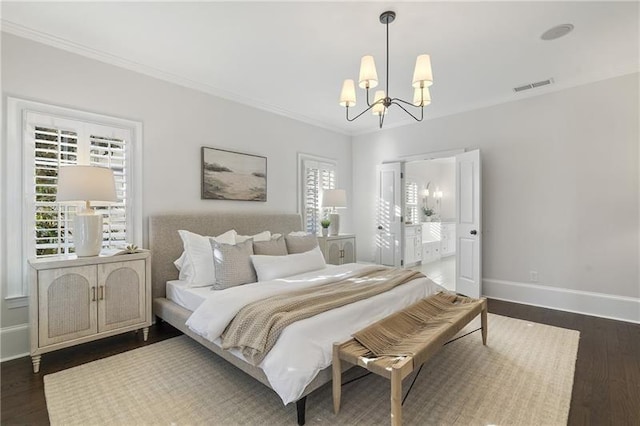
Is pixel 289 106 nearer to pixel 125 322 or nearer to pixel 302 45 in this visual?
pixel 302 45

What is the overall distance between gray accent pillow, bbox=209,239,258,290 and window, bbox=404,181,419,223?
18.8ft

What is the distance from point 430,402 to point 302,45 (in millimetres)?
3146

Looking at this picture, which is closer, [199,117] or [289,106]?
[199,117]

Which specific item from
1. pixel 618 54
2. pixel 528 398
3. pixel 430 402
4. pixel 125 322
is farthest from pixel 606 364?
pixel 125 322

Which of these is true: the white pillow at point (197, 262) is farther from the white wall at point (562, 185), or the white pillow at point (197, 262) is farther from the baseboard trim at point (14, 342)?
the white wall at point (562, 185)

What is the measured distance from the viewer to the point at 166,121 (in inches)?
145

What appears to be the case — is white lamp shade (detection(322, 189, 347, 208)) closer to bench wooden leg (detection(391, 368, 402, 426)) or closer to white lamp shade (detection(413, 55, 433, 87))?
white lamp shade (detection(413, 55, 433, 87))

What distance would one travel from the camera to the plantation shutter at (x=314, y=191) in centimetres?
534

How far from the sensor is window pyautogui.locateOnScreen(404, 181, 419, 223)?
321 inches

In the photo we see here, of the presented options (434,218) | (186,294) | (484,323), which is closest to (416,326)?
(484,323)

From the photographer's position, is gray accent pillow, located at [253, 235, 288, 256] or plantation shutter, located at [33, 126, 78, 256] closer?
plantation shutter, located at [33, 126, 78, 256]

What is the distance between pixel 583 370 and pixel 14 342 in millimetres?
4727

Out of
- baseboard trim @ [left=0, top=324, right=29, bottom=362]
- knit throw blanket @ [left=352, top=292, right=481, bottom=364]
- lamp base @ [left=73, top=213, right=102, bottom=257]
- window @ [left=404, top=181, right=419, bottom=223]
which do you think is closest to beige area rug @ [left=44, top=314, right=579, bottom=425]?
knit throw blanket @ [left=352, top=292, right=481, bottom=364]

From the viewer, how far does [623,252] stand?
12.0ft
